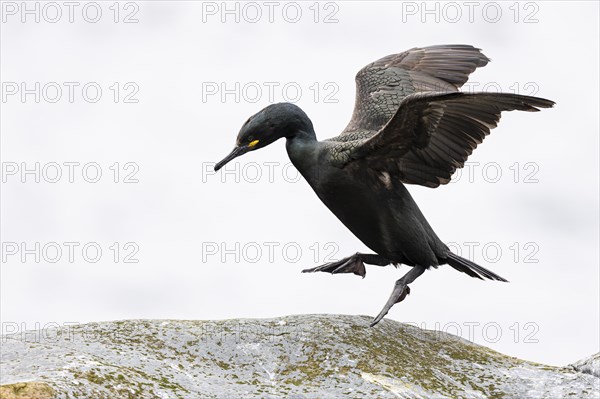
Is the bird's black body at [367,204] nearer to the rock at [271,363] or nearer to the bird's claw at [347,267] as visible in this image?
the bird's claw at [347,267]

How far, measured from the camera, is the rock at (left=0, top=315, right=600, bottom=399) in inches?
305

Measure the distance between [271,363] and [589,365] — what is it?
304 centimetres

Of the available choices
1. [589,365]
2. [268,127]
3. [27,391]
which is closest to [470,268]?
[589,365]

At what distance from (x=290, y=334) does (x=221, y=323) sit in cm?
68

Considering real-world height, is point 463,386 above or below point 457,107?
below

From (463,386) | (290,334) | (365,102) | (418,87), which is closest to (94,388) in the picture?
(290,334)

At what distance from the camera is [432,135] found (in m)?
9.44

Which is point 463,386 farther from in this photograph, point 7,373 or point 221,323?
point 7,373

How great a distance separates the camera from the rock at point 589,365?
357 inches

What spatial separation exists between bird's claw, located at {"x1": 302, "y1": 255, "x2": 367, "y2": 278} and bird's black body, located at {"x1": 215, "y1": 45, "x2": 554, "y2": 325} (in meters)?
0.01

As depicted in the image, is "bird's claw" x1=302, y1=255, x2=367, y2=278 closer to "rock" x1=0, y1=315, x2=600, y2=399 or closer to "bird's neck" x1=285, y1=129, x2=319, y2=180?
"rock" x1=0, y1=315, x2=600, y2=399

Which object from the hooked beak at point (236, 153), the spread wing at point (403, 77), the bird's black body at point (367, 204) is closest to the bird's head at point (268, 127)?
the hooked beak at point (236, 153)

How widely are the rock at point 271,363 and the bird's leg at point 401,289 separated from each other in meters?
0.18

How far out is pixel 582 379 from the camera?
8953 mm
